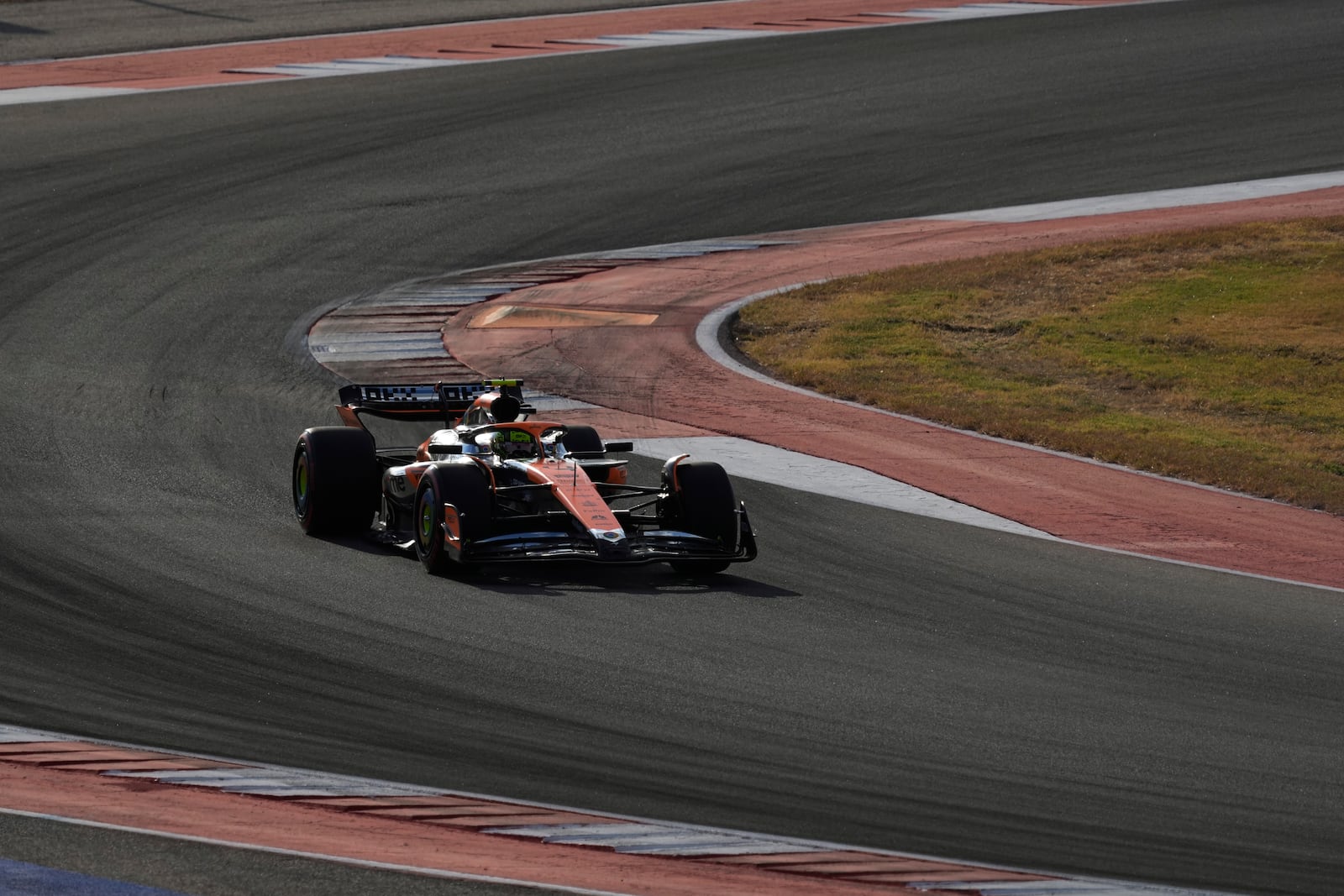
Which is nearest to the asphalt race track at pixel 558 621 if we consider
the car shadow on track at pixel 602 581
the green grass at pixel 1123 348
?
the car shadow on track at pixel 602 581

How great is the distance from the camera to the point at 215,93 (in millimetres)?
A: 33656

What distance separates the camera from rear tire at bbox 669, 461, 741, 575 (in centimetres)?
1370

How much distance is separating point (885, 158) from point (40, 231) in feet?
44.1

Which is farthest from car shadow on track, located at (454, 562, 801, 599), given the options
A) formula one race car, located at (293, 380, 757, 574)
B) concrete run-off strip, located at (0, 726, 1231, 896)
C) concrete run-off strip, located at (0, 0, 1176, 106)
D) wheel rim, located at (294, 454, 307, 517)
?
concrete run-off strip, located at (0, 0, 1176, 106)

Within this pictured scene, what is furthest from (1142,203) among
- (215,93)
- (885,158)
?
(215,93)

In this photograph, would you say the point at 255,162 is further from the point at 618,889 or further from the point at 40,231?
the point at 618,889

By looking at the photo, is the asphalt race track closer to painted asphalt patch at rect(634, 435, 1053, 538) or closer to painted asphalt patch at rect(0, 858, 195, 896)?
painted asphalt patch at rect(634, 435, 1053, 538)

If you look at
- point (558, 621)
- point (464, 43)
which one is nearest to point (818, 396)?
point (558, 621)

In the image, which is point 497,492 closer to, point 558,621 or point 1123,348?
point 558,621

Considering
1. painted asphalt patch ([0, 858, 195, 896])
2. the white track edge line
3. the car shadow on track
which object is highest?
painted asphalt patch ([0, 858, 195, 896])

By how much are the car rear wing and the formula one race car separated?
1 cm

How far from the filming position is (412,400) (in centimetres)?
1560

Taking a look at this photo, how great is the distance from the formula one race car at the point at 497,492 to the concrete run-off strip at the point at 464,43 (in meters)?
20.7

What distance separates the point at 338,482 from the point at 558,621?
3135 millimetres
